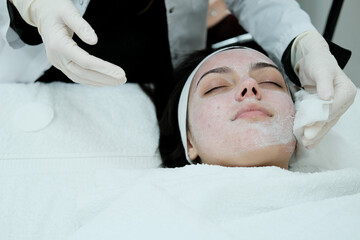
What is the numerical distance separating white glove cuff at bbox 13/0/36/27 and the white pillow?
1.02ft

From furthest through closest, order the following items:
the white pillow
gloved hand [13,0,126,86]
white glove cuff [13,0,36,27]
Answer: the white pillow < white glove cuff [13,0,36,27] < gloved hand [13,0,126,86]

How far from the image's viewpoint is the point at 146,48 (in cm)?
153

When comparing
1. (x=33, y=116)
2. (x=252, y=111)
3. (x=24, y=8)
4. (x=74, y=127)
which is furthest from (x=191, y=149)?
(x=24, y=8)

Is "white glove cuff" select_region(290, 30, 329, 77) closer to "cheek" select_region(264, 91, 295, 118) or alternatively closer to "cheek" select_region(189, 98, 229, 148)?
"cheek" select_region(264, 91, 295, 118)

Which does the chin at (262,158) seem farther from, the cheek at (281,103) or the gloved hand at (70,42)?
the gloved hand at (70,42)

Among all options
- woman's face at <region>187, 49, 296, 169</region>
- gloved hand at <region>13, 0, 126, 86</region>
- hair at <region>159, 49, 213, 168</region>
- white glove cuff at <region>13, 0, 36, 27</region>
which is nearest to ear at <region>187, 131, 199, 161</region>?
woman's face at <region>187, 49, 296, 169</region>

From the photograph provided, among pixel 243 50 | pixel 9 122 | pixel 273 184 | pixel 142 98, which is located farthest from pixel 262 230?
pixel 9 122

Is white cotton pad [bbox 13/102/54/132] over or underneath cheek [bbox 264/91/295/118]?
underneath

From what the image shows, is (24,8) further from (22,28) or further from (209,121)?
(209,121)

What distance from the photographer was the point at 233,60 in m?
1.17

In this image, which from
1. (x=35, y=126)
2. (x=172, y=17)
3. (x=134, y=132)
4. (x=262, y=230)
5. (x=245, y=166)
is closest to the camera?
(x=262, y=230)

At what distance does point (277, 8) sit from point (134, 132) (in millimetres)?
741

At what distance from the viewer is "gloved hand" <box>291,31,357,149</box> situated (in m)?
1.00

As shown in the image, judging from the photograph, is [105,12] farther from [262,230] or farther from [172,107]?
[262,230]
